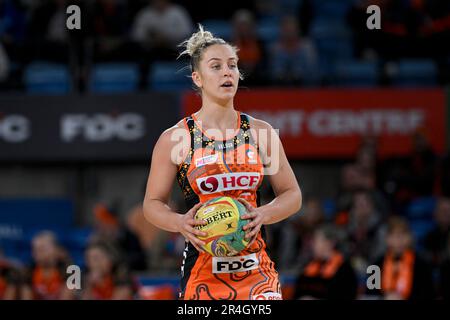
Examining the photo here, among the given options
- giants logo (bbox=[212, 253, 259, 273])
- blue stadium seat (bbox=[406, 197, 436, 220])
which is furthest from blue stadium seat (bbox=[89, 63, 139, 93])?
giants logo (bbox=[212, 253, 259, 273])

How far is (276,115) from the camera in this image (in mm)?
11203

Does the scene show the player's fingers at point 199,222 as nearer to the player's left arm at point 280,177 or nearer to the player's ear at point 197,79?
the player's left arm at point 280,177

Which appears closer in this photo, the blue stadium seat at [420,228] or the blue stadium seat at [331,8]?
the blue stadium seat at [420,228]

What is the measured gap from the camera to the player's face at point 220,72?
459 cm

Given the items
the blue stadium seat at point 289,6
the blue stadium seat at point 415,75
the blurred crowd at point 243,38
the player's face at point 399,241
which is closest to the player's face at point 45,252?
the blurred crowd at point 243,38

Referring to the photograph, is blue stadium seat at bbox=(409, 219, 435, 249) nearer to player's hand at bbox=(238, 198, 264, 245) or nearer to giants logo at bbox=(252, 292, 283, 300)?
giants logo at bbox=(252, 292, 283, 300)

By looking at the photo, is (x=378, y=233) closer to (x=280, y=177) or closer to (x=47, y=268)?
(x=47, y=268)

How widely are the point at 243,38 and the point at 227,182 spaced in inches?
276

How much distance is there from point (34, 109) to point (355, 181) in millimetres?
3839

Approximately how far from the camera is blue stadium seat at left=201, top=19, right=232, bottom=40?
12.0 meters

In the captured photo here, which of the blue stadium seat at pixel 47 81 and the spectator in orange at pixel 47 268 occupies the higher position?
the blue stadium seat at pixel 47 81

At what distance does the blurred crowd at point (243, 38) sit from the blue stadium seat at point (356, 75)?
10 cm
